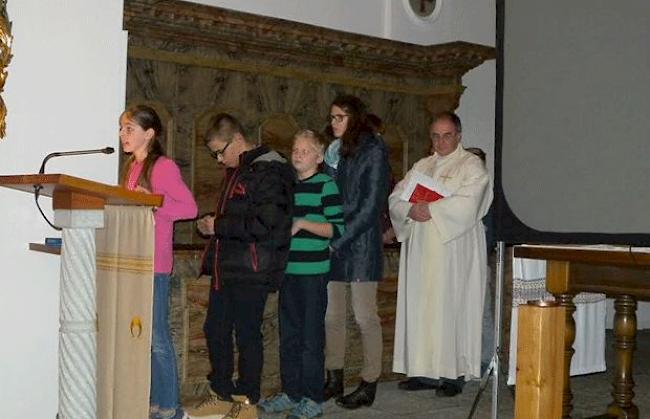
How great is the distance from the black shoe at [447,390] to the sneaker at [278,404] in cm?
108

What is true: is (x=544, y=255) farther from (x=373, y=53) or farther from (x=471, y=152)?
(x=373, y=53)

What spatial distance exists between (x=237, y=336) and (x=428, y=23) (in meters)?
4.40

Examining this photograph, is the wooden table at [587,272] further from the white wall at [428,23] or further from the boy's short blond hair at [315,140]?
the white wall at [428,23]

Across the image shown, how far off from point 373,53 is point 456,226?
7.97 ft

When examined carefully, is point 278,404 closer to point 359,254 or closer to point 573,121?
point 359,254

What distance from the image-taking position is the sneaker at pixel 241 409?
452 centimetres

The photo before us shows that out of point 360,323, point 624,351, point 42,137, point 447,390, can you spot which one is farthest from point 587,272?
point 42,137

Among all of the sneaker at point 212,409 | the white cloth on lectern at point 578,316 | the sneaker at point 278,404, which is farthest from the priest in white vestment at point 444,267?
the sneaker at point 212,409

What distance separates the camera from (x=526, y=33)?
6.50 feet

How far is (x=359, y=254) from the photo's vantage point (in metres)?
5.09

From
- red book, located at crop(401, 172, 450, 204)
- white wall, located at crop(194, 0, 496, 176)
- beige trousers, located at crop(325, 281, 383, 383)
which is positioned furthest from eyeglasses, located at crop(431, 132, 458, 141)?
white wall, located at crop(194, 0, 496, 176)

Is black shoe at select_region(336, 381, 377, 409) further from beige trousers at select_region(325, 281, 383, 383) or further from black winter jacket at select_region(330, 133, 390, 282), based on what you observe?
black winter jacket at select_region(330, 133, 390, 282)

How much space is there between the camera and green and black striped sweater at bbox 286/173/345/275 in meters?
4.84

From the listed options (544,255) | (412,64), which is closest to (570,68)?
(544,255)
